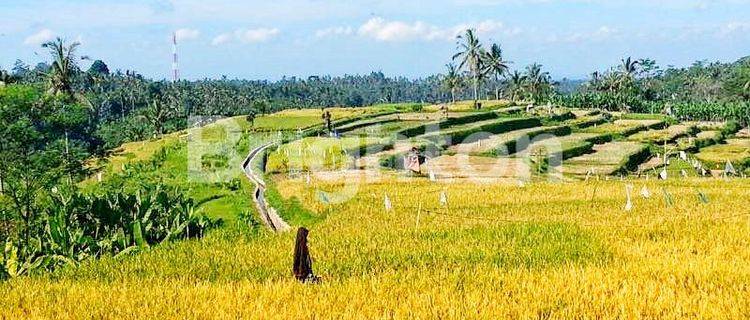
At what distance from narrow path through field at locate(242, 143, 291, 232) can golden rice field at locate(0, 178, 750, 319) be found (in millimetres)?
3240

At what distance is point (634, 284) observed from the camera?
24.6ft

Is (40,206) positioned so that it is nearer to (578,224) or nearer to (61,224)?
(61,224)

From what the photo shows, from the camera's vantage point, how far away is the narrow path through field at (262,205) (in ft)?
63.0

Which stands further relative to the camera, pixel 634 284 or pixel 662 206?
pixel 662 206

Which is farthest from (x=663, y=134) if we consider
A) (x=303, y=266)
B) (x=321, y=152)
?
(x=303, y=266)

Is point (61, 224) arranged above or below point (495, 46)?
below

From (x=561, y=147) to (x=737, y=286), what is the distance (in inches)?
1557

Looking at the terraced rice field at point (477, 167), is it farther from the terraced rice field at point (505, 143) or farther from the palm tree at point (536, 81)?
→ the palm tree at point (536, 81)

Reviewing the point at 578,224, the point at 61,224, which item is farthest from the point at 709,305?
the point at 61,224

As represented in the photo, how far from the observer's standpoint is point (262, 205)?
23.5 metres

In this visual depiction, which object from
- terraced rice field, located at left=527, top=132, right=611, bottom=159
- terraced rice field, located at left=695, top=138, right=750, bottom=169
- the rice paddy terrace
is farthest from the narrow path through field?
terraced rice field, located at left=695, top=138, right=750, bottom=169

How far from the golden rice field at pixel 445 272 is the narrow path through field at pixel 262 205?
3240 mm

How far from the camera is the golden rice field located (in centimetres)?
680

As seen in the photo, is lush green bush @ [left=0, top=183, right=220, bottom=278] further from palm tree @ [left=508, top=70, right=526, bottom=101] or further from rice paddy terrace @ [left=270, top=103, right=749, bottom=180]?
palm tree @ [left=508, top=70, right=526, bottom=101]
